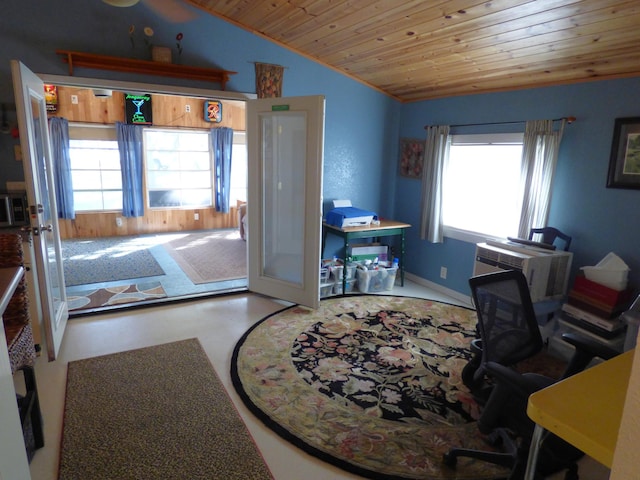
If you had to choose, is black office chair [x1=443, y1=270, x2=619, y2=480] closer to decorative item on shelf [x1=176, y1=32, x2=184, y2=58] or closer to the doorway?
the doorway

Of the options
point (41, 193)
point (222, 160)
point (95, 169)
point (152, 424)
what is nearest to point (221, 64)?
point (41, 193)

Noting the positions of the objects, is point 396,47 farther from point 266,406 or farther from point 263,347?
point 266,406

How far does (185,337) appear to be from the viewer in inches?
129

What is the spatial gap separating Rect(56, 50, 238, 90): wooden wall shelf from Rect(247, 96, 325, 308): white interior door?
0.39 meters

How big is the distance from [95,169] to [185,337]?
507 cm

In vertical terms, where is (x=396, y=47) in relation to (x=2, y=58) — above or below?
above

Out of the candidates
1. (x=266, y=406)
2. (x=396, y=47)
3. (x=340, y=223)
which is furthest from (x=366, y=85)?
(x=266, y=406)

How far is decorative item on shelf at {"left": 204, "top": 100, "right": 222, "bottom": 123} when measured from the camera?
748 centimetres

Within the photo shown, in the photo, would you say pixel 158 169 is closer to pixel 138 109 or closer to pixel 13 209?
pixel 138 109

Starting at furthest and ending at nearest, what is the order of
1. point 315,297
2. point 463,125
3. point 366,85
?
1. point 366,85
2. point 463,125
3. point 315,297

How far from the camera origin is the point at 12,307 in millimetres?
2139

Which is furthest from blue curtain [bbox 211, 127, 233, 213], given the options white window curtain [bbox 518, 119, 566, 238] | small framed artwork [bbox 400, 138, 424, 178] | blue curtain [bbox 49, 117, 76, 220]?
white window curtain [bbox 518, 119, 566, 238]

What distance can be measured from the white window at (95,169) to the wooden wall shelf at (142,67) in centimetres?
403

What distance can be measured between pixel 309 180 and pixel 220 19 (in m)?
1.69
